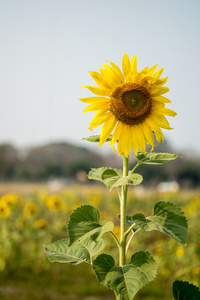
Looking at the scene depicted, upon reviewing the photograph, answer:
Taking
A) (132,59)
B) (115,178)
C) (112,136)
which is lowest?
(115,178)

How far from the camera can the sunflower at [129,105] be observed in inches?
41.7

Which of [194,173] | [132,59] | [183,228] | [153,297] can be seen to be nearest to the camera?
[183,228]

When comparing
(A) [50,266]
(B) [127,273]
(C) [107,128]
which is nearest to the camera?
(B) [127,273]

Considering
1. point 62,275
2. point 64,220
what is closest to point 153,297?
point 62,275

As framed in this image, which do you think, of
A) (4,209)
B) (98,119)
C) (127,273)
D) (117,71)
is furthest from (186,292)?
(4,209)

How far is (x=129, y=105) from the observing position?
3.54ft

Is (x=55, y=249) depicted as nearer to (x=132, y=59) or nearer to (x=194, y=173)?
(x=132, y=59)

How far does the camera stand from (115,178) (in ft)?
3.22

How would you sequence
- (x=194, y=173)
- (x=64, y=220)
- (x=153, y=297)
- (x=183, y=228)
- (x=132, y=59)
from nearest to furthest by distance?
(x=183, y=228) < (x=132, y=59) < (x=153, y=297) < (x=64, y=220) < (x=194, y=173)

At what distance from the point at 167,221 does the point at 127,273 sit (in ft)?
0.65

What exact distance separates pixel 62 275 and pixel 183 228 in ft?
10.1

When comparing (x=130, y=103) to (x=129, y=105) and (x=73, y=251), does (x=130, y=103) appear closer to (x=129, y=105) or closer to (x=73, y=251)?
(x=129, y=105)

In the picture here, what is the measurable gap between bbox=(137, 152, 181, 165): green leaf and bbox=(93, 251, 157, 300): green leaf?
28 centimetres

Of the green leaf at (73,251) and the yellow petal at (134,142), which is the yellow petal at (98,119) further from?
the green leaf at (73,251)
